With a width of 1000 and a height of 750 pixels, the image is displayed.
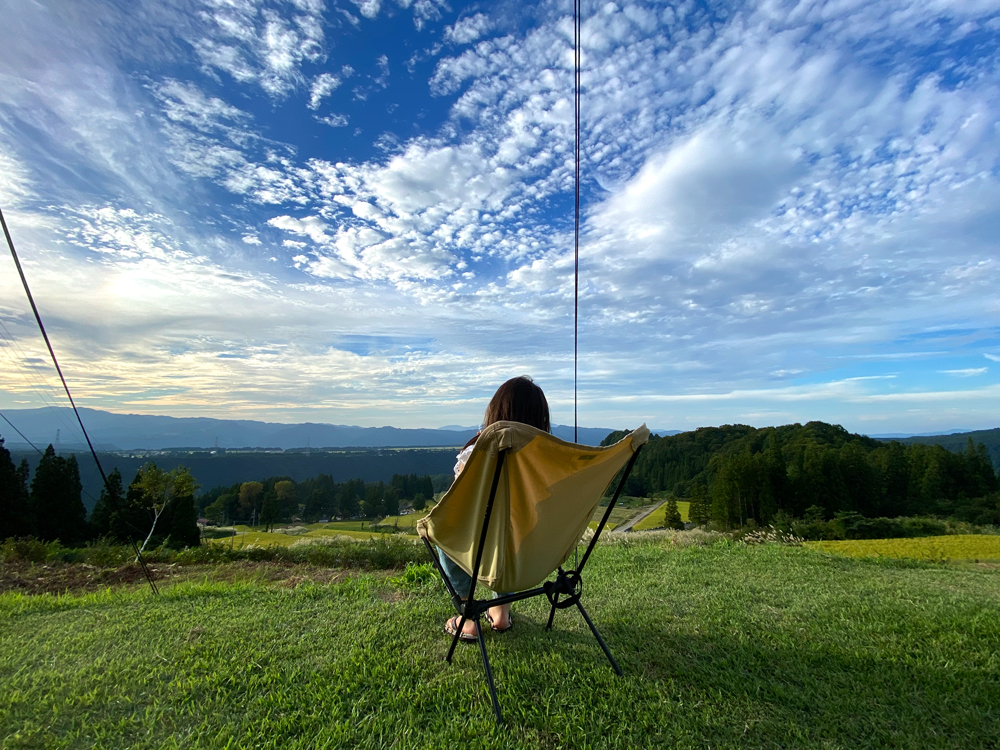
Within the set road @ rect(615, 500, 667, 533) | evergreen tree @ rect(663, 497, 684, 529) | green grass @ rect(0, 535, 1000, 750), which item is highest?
green grass @ rect(0, 535, 1000, 750)

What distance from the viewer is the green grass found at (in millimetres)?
1815

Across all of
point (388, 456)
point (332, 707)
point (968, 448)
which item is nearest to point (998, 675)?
point (332, 707)

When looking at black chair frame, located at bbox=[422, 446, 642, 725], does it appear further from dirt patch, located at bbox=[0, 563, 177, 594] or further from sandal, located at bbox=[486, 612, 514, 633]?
dirt patch, located at bbox=[0, 563, 177, 594]

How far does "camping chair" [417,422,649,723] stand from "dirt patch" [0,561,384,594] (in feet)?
8.00

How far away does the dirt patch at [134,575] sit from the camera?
4184 millimetres

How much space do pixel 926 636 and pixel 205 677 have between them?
3967 millimetres

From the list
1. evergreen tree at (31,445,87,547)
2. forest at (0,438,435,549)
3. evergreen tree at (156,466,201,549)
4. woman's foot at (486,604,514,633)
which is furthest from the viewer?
evergreen tree at (31,445,87,547)

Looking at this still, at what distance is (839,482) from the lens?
18375 mm

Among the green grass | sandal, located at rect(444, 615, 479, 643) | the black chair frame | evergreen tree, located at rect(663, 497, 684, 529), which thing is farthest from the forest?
evergreen tree, located at rect(663, 497, 684, 529)

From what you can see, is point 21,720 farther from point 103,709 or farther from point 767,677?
point 767,677

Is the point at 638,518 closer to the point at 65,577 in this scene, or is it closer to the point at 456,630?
the point at 65,577

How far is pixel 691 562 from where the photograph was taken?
4742mm

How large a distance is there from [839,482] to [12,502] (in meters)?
30.4

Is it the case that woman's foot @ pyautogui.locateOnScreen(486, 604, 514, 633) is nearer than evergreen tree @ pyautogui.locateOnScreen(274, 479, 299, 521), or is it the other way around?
woman's foot @ pyautogui.locateOnScreen(486, 604, 514, 633)
